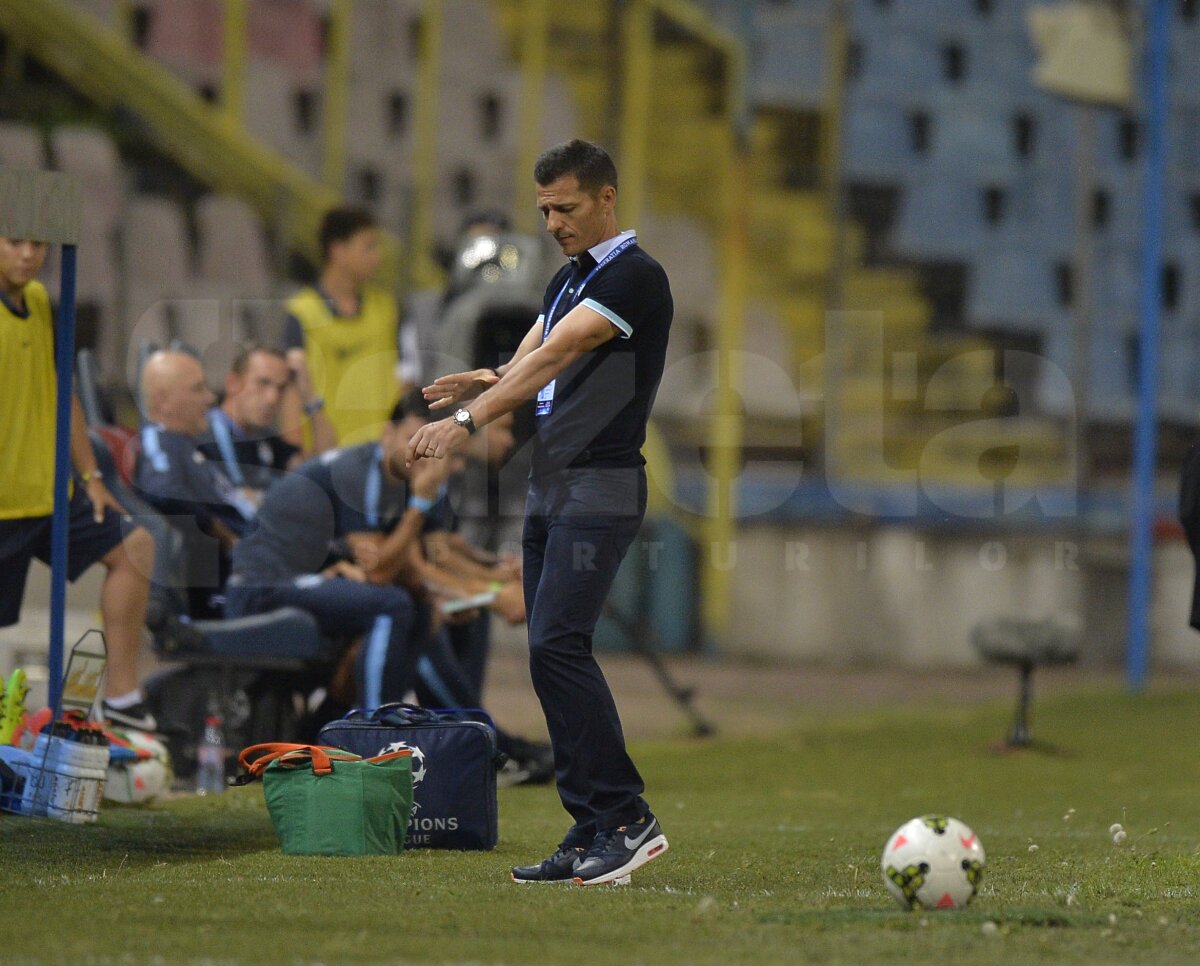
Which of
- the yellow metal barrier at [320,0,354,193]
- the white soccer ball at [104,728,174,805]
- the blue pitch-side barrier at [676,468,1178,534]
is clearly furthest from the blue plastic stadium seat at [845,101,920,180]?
the white soccer ball at [104,728,174,805]

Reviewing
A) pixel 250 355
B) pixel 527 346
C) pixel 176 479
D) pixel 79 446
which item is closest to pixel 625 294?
pixel 527 346

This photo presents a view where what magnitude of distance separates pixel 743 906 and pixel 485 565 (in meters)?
4.46

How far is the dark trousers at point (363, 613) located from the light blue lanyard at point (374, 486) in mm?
339

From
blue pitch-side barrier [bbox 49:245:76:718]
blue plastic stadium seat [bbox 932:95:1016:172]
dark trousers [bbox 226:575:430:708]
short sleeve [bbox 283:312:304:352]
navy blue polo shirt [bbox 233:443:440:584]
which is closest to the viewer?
blue pitch-side barrier [bbox 49:245:76:718]

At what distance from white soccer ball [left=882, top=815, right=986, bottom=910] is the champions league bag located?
66.2 inches

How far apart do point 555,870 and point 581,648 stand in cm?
60

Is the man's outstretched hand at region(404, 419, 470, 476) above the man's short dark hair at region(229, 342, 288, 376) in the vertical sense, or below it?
below

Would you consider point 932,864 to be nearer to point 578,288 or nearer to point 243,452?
point 578,288

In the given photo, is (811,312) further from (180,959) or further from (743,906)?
(180,959)

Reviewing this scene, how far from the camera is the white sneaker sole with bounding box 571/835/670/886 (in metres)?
5.38

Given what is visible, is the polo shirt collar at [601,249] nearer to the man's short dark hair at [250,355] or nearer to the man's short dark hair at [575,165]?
the man's short dark hair at [575,165]

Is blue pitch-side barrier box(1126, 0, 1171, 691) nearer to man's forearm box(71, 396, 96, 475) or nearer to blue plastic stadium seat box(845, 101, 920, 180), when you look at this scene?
blue plastic stadium seat box(845, 101, 920, 180)

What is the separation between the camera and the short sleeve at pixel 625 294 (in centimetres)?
545

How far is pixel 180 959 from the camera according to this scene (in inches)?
165
